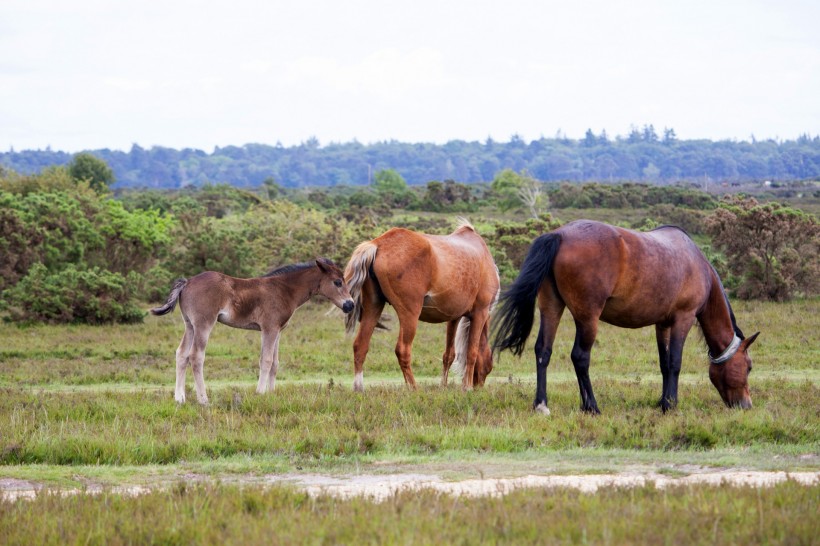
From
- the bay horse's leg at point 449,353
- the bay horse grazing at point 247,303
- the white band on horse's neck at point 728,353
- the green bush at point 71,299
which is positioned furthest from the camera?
the green bush at point 71,299

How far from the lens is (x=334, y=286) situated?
13.2 metres

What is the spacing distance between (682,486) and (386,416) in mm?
4421

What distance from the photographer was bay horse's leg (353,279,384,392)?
12945 millimetres

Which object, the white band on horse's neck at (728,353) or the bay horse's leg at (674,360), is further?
the white band on horse's neck at (728,353)

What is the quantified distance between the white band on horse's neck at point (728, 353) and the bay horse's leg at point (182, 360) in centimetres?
671

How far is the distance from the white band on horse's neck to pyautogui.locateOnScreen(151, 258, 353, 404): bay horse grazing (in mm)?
4747

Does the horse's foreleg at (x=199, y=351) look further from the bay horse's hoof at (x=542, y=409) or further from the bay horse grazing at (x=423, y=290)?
the bay horse's hoof at (x=542, y=409)

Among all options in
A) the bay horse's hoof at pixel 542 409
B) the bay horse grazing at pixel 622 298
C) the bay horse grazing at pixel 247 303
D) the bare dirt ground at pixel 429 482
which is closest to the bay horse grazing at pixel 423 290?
the bay horse grazing at pixel 247 303

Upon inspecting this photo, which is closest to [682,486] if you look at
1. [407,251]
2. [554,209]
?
[407,251]

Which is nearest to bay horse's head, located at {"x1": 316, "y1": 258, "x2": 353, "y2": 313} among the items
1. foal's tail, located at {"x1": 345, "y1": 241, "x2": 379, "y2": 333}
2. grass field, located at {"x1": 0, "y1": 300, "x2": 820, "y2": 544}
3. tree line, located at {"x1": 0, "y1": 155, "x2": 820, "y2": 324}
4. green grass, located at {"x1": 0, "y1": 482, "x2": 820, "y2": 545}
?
foal's tail, located at {"x1": 345, "y1": 241, "x2": 379, "y2": 333}

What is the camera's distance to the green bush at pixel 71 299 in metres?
24.0

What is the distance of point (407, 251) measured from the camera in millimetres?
12914

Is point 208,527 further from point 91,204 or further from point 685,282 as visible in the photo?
point 91,204

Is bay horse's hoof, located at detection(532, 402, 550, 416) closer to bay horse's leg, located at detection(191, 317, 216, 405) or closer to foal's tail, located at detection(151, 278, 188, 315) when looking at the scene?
bay horse's leg, located at detection(191, 317, 216, 405)
